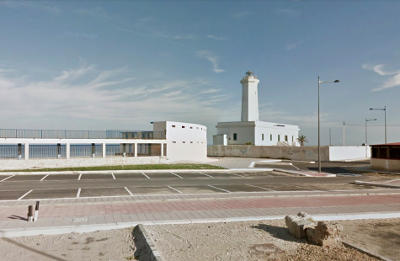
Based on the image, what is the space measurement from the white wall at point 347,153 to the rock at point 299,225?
40591 millimetres

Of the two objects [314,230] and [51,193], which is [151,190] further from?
[314,230]

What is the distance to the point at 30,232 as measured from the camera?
8.90 m

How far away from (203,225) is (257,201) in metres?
4.97

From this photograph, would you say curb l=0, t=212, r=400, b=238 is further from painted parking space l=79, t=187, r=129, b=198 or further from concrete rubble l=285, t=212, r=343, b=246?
→ painted parking space l=79, t=187, r=129, b=198

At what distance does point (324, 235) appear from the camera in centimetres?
803

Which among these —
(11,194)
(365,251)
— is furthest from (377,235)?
(11,194)

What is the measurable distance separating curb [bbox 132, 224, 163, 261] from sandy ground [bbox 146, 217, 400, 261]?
0.78 ft

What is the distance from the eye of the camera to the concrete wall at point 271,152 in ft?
154

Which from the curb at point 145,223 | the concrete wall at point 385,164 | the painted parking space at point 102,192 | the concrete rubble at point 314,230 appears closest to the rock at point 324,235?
the concrete rubble at point 314,230

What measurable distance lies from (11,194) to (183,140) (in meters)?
25.3

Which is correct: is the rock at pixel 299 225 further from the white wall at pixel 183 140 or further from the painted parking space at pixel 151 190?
the white wall at pixel 183 140

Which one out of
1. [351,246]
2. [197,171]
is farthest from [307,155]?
[351,246]

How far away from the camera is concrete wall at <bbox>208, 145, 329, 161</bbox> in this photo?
46.9 meters

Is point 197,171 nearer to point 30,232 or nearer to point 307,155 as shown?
point 30,232
